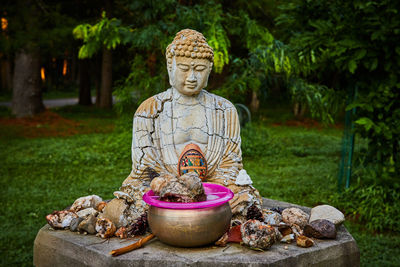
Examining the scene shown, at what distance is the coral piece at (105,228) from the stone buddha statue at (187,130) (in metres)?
0.28

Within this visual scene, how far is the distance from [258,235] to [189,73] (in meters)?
1.29

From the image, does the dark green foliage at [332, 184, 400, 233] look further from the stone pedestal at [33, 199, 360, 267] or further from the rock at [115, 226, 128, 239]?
the rock at [115, 226, 128, 239]

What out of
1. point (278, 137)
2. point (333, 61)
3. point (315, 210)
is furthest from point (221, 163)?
point (278, 137)

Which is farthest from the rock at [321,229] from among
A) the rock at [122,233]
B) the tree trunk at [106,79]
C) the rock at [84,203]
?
the tree trunk at [106,79]

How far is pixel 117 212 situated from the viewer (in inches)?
113

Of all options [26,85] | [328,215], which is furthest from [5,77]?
[328,215]

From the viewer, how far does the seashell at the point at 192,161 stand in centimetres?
307

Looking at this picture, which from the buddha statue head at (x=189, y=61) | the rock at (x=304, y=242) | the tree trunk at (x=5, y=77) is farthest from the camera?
the tree trunk at (x=5, y=77)

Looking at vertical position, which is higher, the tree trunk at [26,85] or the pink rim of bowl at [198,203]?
the tree trunk at [26,85]

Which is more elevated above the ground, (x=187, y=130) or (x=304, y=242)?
(x=187, y=130)

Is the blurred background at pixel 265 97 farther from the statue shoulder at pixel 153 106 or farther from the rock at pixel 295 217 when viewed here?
the statue shoulder at pixel 153 106

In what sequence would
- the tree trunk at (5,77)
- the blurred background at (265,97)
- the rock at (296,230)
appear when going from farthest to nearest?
the tree trunk at (5,77)
the blurred background at (265,97)
the rock at (296,230)

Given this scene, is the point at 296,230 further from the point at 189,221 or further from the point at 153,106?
the point at 153,106

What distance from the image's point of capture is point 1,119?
12102mm
